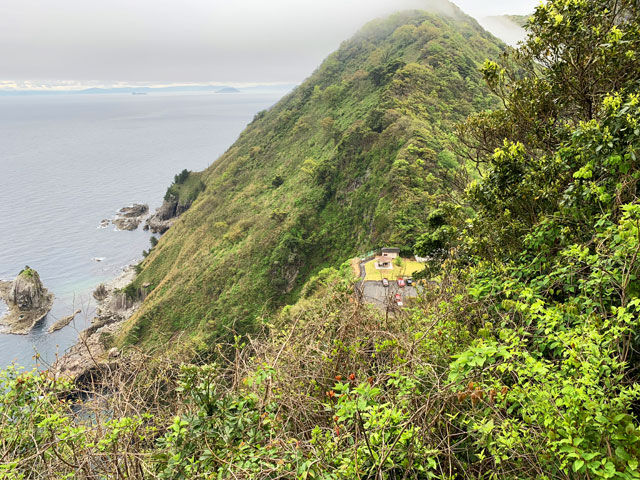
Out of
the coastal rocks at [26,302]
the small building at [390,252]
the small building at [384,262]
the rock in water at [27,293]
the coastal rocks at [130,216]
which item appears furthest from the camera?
the coastal rocks at [130,216]

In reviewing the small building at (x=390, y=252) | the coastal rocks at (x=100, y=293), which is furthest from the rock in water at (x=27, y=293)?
the small building at (x=390, y=252)

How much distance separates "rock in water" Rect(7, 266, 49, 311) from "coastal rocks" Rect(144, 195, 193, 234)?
26.4 m

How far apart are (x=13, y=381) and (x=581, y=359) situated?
6.59 metres

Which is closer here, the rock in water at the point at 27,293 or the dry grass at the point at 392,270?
the dry grass at the point at 392,270

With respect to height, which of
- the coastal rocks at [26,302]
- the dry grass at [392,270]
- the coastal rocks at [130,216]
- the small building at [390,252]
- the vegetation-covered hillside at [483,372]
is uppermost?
the vegetation-covered hillside at [483,372]

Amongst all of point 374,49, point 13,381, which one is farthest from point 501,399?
point 374,49

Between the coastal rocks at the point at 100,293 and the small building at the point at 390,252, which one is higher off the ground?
the small building at the point at 390,252

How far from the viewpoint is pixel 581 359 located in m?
2.95

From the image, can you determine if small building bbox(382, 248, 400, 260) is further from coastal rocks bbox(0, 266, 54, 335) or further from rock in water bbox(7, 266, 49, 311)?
rock in water bbox(7, 266, 49, 311)

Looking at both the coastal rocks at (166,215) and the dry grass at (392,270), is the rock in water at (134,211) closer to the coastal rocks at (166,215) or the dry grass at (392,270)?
the coastal rocks at (166,215)

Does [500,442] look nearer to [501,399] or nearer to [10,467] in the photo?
[501,399]

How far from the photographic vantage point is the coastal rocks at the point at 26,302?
4459cm

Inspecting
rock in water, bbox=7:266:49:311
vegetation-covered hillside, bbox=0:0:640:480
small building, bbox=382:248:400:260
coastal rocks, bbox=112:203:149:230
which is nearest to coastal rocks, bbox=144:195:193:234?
coastal rocks, bbox=112:203:149:230

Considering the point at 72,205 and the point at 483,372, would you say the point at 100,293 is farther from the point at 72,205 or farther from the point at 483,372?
the point at 483,372
